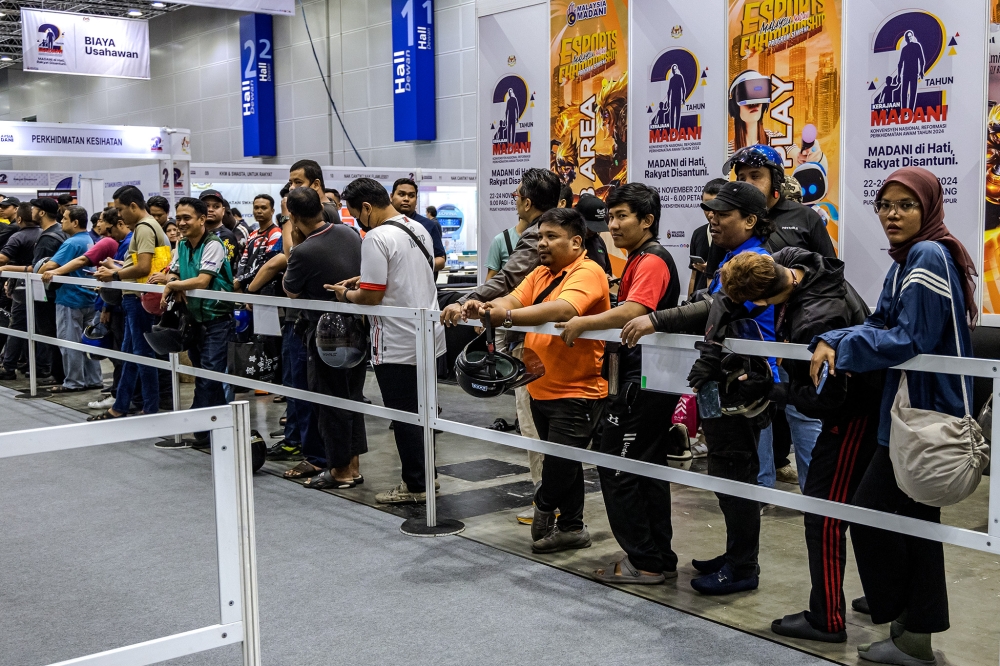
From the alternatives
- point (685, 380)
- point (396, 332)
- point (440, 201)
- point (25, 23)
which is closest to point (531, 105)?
point (396, 332)

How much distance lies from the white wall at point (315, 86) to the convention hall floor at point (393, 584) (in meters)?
10.6

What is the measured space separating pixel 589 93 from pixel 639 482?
381 centimetres

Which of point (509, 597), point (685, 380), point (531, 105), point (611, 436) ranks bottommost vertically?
point (509, 597)

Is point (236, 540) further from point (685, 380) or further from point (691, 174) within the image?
point (691, 174)

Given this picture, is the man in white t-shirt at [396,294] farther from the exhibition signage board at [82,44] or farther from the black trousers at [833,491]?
the exhibition signage board at [82,44]

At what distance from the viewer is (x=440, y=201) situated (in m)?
16.5

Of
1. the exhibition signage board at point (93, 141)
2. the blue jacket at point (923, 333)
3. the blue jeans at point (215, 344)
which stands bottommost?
the blue jeans at point (215, 344)

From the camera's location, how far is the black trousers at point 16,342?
31.6 ft

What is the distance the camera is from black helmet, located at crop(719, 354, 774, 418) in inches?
133

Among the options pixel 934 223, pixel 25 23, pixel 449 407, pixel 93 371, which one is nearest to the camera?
pixel 934 223

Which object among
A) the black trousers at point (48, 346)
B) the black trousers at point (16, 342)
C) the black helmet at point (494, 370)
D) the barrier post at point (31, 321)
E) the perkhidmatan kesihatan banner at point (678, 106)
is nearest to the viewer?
the black helmet at point (494, 370)

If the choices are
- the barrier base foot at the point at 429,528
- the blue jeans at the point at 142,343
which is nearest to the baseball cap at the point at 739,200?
the barrier base foot at the point at 429,528

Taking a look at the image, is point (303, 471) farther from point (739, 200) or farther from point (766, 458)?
point (739, 200)

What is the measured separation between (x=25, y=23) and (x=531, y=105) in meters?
10.2
